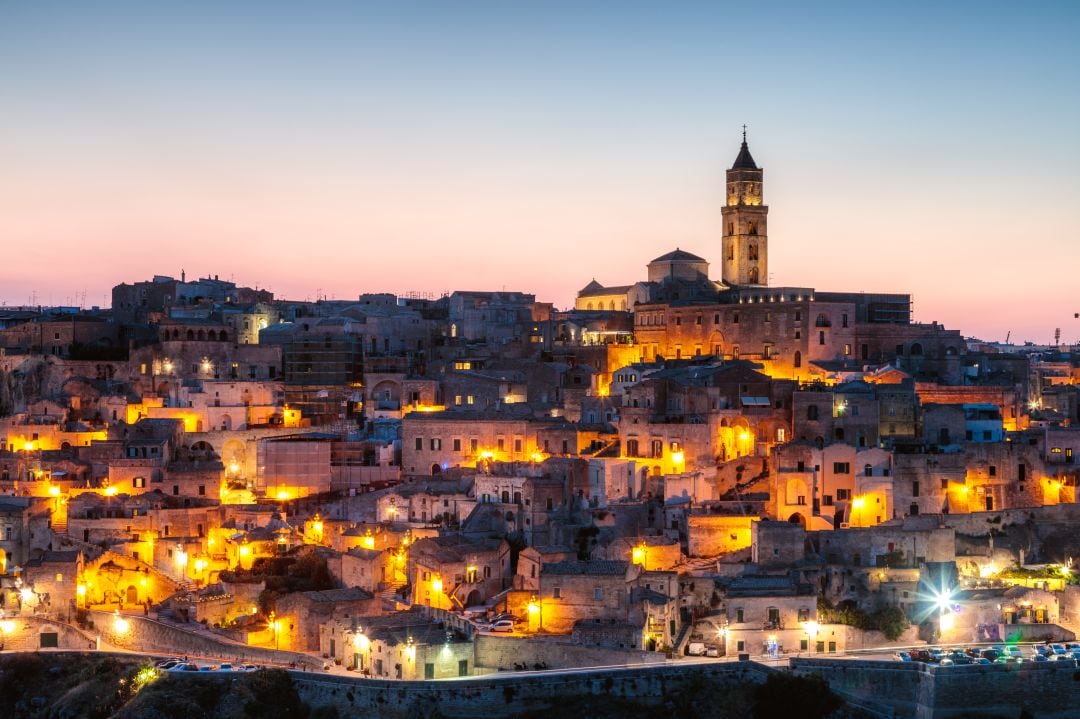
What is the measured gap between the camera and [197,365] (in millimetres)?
50781

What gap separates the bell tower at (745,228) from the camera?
58969mm

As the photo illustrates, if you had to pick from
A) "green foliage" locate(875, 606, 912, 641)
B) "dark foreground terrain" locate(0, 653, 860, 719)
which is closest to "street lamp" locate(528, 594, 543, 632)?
"dark foreground terrain" locate(0, 653, 860, 719)

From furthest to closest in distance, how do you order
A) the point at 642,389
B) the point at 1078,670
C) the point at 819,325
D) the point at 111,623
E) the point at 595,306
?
1. the point at 595,306
2. the point at 819,325
3. the point at 642,389
4. the point at 111,623
5. the point at 1078,670

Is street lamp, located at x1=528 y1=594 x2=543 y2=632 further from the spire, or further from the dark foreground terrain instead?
the spire

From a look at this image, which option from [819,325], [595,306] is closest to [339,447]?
[819,325]

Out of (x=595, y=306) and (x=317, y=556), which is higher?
(x=595, y=306)

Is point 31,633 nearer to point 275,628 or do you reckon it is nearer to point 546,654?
point 275,628

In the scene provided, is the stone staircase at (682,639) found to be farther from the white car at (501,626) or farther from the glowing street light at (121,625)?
the glowing street light at (121,625)

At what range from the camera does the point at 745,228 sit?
58.9 meters

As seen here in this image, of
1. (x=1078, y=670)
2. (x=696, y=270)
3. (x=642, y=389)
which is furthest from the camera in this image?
(x=696, y=270)

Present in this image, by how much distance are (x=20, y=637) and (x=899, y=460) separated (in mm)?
24106

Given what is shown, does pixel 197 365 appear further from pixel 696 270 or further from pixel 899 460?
pixel 899 460

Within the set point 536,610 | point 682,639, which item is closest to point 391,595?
point 536,610

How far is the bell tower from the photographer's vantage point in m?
59.0
